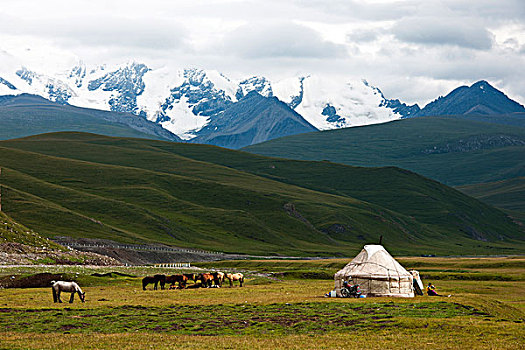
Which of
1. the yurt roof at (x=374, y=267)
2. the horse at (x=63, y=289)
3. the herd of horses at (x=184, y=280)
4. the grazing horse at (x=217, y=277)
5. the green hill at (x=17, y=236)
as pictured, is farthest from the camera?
the green hill at (x=17, y=236)

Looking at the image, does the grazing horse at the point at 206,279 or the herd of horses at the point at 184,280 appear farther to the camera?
the grazing horse at the point at 206,279

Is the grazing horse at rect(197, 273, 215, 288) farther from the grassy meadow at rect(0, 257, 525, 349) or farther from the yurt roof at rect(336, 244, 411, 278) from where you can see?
the yurt roof at rect(336, 244, 411, 278)

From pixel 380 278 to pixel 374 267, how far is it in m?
1.22

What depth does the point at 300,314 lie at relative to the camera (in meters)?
47.0

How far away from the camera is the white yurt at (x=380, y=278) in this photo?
5897 centimetres

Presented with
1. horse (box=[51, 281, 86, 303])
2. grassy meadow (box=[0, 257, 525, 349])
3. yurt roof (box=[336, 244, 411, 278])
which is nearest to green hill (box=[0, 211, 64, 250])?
grassy meadow (box=[0, 257, 525, 349])

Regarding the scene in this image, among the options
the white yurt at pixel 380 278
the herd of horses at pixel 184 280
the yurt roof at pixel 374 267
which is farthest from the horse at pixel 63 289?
the yurt roof at pixel 374 267

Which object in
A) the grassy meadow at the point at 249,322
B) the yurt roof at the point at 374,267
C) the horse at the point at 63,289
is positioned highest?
the yurt roof at the point at 374,267

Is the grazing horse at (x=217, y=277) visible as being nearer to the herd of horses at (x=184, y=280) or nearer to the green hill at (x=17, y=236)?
the herd of horses at (x=184, y=280)

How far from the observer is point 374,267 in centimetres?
5966

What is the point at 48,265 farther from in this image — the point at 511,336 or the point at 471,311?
the point at 511,336

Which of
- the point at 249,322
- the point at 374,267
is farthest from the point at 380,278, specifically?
the point at 249,322

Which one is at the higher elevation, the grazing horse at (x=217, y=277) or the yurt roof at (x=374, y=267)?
the yurt roof at (x=374, y=267)

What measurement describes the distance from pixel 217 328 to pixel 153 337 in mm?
5186
